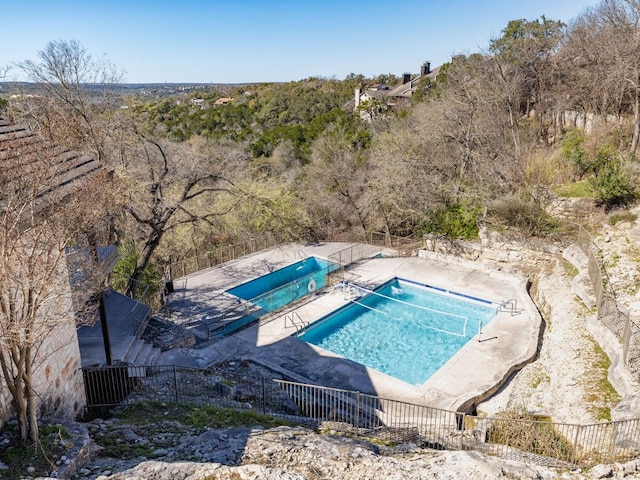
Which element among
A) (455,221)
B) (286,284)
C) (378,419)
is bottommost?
(378,419)

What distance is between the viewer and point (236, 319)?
1516cm

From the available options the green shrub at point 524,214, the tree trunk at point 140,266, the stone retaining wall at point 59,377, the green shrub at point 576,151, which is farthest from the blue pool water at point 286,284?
the green shrub at point 576,151

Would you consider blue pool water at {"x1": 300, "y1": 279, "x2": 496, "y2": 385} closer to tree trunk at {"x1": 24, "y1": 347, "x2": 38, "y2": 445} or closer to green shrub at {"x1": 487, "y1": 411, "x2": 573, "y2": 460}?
green shrub at {"x1": 487, "y1": 411, "x2": 573, "y2": 460}

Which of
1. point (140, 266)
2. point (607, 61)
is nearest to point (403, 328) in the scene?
point (140, 266)

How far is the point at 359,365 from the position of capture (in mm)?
12805

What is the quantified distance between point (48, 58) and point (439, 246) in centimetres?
1687

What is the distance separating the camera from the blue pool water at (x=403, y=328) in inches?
555

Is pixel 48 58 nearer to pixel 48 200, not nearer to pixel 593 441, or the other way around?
pixel 48 200

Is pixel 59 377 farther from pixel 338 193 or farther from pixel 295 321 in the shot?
pixel 338 193

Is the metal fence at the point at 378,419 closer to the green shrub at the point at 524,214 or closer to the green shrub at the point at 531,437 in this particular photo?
the green shrub at the point at 531,437

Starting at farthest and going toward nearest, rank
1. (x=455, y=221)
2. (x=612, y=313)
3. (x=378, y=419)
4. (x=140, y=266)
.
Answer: (x=455, y=221)
(x=140, y=266)
(x=612, y=313)
(x=378, y=419)

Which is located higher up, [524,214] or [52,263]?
[52,263]

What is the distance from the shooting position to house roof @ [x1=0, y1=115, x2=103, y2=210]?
18.0 ft

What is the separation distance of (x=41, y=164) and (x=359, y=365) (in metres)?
9.49
